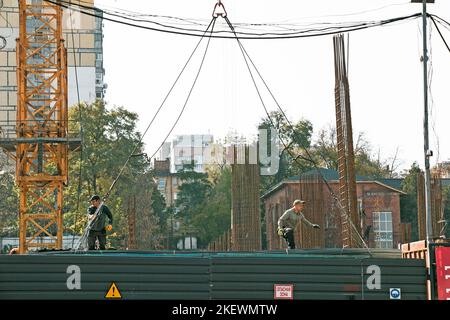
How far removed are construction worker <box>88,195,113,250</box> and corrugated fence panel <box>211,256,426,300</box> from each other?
4.31 metres

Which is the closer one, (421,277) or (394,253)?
(421,277)

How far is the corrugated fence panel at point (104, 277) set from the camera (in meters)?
21.5

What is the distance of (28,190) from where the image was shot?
156 feet

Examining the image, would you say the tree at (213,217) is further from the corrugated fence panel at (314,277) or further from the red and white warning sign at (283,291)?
the red and white warning sign at (283,291)

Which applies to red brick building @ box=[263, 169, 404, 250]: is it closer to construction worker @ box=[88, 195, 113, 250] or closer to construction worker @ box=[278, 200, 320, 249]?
construction worker @ box=[278, 200, 320, 249]

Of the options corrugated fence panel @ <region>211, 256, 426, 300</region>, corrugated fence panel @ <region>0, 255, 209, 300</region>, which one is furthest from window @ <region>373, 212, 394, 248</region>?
corrugated fence panel @ <region>0, 255, 209, 300</region>

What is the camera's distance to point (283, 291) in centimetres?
2184

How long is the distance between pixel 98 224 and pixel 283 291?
5.58 metres

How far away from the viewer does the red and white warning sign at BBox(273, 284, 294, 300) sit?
21.7m

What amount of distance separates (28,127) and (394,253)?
80.4ft

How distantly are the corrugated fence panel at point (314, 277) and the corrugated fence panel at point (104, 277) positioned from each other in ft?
1.56

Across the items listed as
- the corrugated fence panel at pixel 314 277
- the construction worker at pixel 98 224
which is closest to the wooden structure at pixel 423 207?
the construction worker at pixel 98 224

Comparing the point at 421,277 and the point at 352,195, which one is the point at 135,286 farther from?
the point at 352,195
